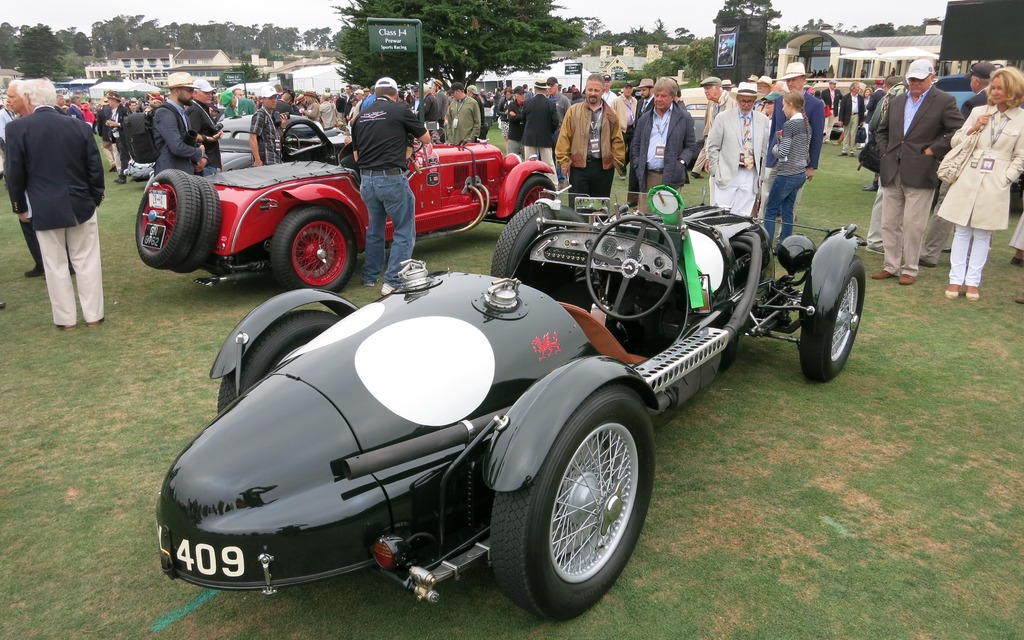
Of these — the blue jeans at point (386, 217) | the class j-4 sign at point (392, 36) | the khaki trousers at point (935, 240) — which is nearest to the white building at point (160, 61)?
the class j-4 sign at point (392, 36)

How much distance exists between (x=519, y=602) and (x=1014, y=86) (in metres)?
5.97

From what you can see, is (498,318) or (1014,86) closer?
(498,318)

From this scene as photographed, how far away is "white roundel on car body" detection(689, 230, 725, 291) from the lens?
12.8 feet

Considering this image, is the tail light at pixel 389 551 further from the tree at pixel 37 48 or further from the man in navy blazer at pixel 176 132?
the tree at pixel 37 48

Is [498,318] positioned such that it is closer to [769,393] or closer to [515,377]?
[515,377]

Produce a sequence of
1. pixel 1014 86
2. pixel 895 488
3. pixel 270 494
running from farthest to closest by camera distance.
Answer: pixel 1014 86 < pixel 895 488 < pixel 270 494

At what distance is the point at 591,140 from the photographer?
7414 millimetres

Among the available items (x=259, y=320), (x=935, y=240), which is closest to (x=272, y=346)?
(x=259, y=320)

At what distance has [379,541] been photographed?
2168 mm

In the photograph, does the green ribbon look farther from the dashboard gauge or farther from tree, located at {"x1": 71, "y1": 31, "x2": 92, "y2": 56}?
tree, located at {"x1": 71, "y1": 31, "x2": 92, "y2": 56}

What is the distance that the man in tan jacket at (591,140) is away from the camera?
24.0 feet

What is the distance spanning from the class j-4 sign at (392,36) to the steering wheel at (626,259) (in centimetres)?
762

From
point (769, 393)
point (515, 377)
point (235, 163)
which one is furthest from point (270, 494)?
point (235, 163)

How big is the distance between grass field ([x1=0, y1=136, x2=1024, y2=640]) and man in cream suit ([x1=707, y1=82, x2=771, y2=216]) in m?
1.80
